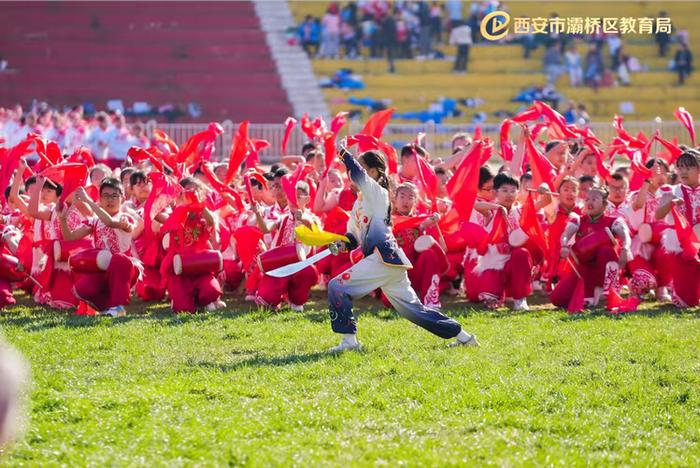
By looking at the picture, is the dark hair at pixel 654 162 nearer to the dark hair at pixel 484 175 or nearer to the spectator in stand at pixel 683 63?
the dark hair at pixel 484 175

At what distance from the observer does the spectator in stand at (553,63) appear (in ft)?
103

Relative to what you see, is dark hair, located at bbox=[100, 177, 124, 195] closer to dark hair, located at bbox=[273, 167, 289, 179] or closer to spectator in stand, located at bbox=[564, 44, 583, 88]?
dark hair, located at bbox=[273, 167, 289, 179]

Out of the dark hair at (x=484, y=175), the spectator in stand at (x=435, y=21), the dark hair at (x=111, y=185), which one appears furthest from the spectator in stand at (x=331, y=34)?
the dark hair at (x=111, y=185)

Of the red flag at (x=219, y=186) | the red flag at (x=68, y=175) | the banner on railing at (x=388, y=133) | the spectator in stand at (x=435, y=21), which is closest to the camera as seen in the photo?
the red flag at (x=68, y=175)

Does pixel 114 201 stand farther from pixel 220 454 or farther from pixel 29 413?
pixel 220 454

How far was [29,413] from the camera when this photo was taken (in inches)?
255

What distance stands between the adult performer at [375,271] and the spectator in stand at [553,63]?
23.7 m

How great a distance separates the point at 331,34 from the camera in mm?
32000

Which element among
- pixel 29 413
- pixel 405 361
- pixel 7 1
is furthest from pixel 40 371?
pixel 7 1

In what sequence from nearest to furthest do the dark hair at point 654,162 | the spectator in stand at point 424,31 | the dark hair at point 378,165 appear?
the dark hair at point 378,165 → the dark hair at point 654,162 → the spectator in stand at point 424,31

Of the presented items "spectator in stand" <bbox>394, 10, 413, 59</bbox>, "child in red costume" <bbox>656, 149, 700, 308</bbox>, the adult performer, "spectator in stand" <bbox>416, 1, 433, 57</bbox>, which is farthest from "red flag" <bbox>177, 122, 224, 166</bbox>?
"spectator in stand" <bbox>416, 1, 433, 57</bbox>

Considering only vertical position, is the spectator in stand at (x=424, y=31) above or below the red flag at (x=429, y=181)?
above

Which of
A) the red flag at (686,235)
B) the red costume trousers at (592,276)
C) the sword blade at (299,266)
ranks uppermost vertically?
the sword blade at (299,266)

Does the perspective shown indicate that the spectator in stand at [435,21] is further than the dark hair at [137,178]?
Yes
